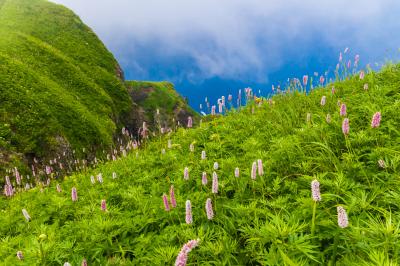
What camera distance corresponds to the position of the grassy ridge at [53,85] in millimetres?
20484

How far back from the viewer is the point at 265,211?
3.62 m

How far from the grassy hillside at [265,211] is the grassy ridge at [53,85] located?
12806mm

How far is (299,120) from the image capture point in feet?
24.6

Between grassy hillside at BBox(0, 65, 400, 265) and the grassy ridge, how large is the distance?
Result: 12806 millimetres

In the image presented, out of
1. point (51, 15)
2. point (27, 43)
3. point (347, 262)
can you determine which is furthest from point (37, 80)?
point (51, 15)

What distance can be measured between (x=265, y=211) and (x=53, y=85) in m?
29.1

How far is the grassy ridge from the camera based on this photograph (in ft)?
67.2

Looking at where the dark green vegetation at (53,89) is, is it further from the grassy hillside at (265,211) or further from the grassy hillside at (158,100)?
the grassy hillside at (158,100)

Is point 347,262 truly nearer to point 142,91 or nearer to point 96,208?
point 96,208

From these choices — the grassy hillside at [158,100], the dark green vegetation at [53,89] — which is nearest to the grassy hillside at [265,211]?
the dark green vegetation at [53,89]

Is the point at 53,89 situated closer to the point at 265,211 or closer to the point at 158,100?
the point at 265,211

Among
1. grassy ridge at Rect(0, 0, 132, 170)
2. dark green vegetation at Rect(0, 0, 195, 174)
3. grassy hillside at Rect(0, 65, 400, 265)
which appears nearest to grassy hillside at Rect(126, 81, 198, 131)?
dark green vegetation at Rect(0, 0, 195, 174)

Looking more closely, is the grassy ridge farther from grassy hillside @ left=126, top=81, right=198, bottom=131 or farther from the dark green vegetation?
grassy hillside @ left=126, top=81, right=198, bottom=131

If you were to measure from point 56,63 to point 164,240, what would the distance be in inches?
1426
